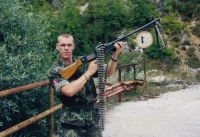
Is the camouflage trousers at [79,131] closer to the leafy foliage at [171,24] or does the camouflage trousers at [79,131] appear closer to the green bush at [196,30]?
the leafy foliage at [171,24]

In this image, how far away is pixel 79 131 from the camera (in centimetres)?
344

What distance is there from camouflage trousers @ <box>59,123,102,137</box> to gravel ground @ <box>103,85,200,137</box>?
136 inches

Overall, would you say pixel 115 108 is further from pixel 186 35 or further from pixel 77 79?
pixel 186 35

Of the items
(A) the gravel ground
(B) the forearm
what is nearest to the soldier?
(B) the forearm

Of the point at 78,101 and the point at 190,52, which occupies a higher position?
the point at 190,52

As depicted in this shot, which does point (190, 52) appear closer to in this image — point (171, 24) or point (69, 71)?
point (171, 24)

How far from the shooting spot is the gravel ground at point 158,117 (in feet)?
23.1

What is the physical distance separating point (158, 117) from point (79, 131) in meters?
5.21

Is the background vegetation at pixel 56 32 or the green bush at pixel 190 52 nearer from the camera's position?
the background vegetation at pixel 56 32

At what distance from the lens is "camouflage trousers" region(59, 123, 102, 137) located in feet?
11.3

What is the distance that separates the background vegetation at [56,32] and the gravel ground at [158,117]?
6.35ft

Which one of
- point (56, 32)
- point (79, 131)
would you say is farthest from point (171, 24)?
point (79, 131)

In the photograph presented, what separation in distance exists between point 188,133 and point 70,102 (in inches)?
162

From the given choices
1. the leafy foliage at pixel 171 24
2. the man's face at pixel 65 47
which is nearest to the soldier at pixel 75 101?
the man's face at pixel 65 47
